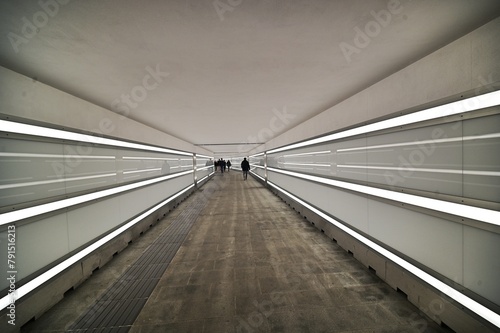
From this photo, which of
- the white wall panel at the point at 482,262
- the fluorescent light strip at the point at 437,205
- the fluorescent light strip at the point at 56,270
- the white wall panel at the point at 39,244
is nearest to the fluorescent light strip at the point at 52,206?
the white wall panel at the point at 39,244

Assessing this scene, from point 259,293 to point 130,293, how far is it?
85.8 inches

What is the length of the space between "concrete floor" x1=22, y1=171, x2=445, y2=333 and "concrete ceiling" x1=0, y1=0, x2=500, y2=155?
3.53 meters

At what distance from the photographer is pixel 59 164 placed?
3758mm

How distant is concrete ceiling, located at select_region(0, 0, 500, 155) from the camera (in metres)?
1.98

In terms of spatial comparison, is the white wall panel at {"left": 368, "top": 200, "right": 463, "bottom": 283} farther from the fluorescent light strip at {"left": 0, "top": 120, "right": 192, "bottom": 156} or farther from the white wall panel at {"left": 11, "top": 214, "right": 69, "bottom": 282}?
the fluorescent light strip at {"left": 0, "top": 120, "right": 192, "bottom": 156}

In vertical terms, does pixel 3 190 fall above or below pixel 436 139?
below

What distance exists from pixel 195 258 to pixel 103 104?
401cm

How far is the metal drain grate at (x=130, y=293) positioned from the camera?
9.86ft

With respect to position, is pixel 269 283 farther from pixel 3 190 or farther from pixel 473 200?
pixel 3 190

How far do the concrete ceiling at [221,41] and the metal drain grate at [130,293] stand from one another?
3.55 metres

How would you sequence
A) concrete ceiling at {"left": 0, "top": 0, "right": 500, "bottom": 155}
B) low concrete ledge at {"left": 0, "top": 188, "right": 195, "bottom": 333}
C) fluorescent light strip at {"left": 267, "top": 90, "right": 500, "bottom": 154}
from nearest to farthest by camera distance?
concrete ceiling at {"left": 0, "top": 0, "right": 500, "bottom": 155}
fluorescent light strip at {"left": 267, "top": 90, "right": 500, "bottom": 154}
low concrete ledge at {"left": 0, "top": 188, "right": 195, "bottom": 333}

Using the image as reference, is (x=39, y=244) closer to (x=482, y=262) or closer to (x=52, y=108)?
(x=52, y=108)

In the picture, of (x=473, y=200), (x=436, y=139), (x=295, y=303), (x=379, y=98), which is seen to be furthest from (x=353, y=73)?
(x=295, y=303)

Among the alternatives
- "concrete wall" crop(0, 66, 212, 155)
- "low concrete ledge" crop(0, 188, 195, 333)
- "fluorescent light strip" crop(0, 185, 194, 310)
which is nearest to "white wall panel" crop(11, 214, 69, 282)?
"fluorescent light strip" crop(0, 185, 194, 310)
